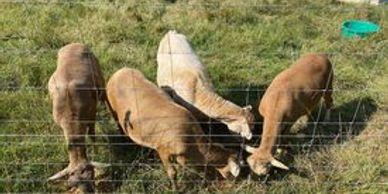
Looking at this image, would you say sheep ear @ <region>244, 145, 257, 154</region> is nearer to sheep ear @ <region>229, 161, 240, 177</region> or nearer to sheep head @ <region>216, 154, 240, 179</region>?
sheep head @ <region>216, 154, 240, 179</region>

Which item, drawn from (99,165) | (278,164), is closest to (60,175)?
(99,165)

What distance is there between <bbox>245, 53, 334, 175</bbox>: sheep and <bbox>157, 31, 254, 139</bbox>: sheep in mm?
262

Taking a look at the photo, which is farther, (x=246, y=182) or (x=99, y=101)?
(x=99, y=101)

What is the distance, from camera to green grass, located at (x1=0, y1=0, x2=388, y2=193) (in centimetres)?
725

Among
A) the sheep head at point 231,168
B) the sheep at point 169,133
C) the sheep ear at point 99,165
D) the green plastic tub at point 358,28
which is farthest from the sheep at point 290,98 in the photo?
the green plastic tub at point 358,28

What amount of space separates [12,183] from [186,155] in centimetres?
182

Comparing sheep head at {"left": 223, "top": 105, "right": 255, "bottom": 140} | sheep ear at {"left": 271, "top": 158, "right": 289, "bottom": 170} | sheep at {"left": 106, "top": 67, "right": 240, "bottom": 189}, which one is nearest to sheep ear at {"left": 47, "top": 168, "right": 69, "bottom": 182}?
sheep at {"left": 106, "top": 67, "right": 240, "bottom": 189}

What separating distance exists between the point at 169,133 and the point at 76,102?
3.74ft

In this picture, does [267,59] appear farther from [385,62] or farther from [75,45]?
[75,45]

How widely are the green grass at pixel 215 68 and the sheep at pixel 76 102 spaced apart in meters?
0.33

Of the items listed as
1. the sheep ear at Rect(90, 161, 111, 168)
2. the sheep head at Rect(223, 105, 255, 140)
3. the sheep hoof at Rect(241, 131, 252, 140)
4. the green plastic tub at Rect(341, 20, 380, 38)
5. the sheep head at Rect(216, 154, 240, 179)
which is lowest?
the sheep head at Rect(216, 154, 240, 179)

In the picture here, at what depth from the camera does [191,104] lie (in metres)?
8.13

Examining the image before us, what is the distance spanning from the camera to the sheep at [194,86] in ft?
25.7

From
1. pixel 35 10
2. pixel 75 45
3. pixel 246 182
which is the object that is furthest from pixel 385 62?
pixel 35 10
